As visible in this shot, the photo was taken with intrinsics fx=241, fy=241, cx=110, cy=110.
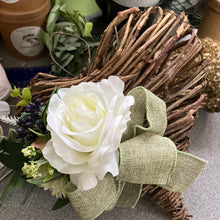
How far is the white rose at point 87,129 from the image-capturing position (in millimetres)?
288

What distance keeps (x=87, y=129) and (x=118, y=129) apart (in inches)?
1.5

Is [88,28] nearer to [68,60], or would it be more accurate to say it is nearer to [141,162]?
[68,60]

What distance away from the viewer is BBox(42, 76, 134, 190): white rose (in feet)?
0.95

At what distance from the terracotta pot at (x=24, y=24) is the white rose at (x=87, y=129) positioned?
43 cm

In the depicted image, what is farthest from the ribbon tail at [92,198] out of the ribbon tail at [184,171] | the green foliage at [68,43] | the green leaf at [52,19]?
the green leaf at [52,19]

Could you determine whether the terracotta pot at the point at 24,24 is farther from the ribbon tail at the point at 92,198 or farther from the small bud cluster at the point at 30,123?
the ribbon tail at the point at 92,198

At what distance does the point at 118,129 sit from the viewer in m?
0.30

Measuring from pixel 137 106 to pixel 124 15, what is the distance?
0.21 meters

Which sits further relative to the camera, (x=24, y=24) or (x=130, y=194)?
(x=24, y=24)

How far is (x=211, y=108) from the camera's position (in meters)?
0.66

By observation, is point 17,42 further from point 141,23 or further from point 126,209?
point 126,209

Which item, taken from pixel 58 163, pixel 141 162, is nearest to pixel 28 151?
pixel 58 163

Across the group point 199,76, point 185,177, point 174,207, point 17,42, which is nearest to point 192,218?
point 174,207

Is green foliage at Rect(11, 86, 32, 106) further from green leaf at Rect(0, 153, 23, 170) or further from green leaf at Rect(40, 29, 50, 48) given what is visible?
green leaf at Rect(40, 29, 50, 48)
